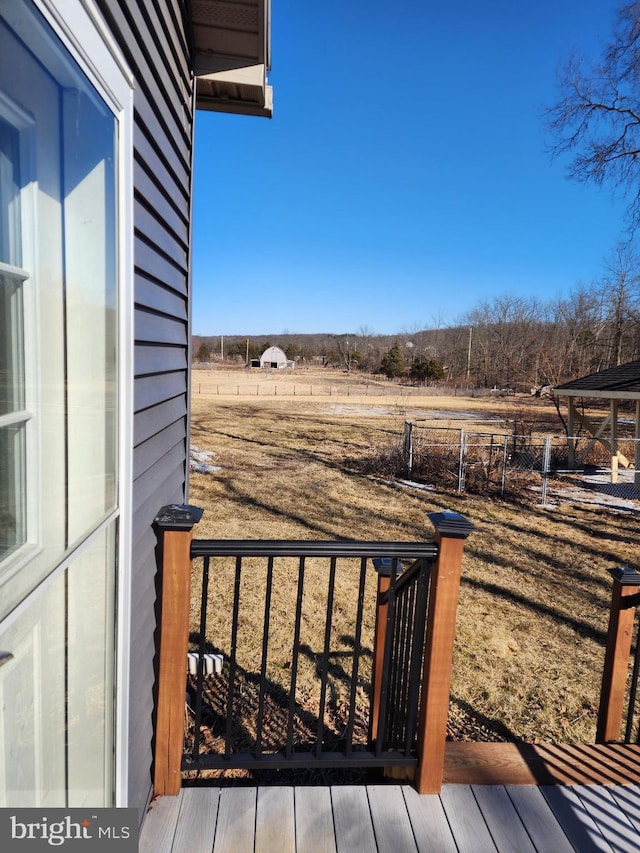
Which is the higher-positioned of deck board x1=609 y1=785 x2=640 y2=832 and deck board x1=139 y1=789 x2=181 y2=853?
deck board x1=139 y1=789 x2=181 y2=853

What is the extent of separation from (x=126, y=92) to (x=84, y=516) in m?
1.21

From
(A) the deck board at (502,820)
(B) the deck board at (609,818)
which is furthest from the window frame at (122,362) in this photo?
(B) the deck board at (609,818)

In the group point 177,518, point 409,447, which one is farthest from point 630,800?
point 409,447

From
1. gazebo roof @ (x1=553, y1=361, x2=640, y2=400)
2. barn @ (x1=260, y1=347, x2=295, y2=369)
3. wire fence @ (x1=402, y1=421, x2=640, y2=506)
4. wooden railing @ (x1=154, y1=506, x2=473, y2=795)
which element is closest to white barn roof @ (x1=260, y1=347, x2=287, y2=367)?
barn @ (x1=260, y1=347, x2=295, y2=369)

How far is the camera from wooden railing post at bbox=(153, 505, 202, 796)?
180 cm

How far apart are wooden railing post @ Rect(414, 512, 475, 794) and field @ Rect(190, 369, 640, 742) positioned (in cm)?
130

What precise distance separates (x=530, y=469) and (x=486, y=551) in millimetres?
4567

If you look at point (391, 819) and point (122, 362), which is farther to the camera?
point (391, 819)

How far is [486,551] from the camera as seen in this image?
625 cm

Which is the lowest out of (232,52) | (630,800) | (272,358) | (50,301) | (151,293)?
(630,800)

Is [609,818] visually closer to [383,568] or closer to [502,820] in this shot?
[502,820]

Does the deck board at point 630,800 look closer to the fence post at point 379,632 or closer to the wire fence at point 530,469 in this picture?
the fence post at point 379,632

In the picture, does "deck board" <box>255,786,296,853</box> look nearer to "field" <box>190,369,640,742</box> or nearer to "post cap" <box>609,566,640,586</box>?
"field" <box>190,369,640,742</box>

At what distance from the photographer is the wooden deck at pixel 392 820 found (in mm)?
1676
